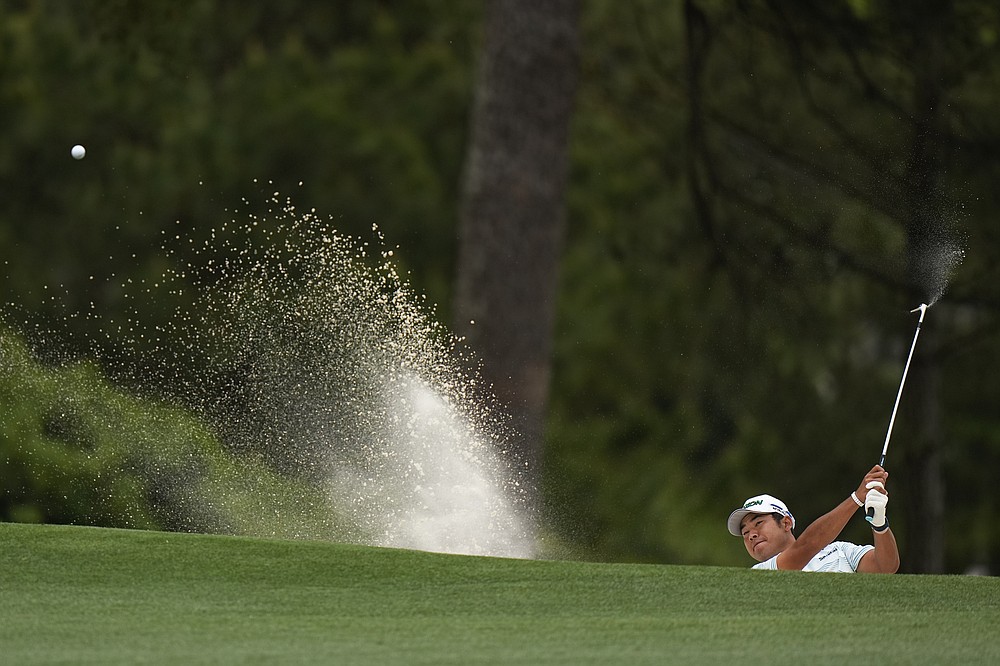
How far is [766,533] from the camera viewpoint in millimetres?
5301

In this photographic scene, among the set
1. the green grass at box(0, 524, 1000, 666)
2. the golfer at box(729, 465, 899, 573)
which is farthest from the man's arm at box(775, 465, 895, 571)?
the green grass at box(0, 524, 1000, 666)

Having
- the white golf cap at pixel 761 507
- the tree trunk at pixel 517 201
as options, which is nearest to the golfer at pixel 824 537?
the white golf cap at pixel 761 507

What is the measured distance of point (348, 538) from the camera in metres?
6.63

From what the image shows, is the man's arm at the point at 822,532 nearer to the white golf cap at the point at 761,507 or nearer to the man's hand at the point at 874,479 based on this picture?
the man's hand at the point at 874,479

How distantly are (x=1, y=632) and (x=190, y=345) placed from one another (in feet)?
22.3

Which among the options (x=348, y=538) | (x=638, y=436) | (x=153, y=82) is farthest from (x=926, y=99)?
(x=153, y=82)

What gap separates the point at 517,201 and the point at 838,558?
3.60 m

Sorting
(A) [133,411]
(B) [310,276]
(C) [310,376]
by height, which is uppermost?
(B) [310,276]

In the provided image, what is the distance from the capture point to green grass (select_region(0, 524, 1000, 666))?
3.33 meters

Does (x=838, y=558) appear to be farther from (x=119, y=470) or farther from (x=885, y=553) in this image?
(x=119, y=470)

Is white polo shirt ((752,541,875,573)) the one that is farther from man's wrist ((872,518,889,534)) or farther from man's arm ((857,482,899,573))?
man's wrist ((872,518,889,534))

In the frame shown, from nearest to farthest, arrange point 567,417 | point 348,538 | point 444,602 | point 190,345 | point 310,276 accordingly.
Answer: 1. point 444,602
2. point 348,538
3. point 310,276
4. point 190,345
5. point 567,417

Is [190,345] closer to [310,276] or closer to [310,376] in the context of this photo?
[310,276]

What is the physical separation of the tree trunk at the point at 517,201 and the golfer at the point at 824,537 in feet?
9.68
